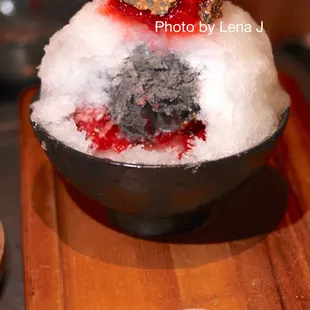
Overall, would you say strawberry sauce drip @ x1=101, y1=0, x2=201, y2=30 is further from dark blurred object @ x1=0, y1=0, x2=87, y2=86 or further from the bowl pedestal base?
dark blurred object @ x1=0, y1=0, x2=87, y2=86

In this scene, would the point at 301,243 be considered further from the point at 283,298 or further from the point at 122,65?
the point at 122,65

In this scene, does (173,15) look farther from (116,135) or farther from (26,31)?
(26,31)

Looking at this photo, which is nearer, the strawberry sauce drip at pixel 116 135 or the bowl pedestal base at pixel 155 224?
the strawberry sauce drip at pixel 116 135

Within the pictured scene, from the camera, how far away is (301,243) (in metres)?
0.78

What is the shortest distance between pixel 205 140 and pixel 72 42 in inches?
8.4

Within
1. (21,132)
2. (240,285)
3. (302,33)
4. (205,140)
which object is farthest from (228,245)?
(302,33)

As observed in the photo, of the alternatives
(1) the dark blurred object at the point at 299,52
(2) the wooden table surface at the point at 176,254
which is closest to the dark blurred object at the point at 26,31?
(2) the wooden table surface at the point at 176,254

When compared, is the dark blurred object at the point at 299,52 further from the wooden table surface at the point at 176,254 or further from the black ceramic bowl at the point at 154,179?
the black ceramic bowl at the point at 154,179

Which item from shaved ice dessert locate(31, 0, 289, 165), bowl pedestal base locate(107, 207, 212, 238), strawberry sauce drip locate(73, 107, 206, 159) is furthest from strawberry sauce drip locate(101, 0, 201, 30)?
bowl pedestal base locate(107, 207, 212, 238)

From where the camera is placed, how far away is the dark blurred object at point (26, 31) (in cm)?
124

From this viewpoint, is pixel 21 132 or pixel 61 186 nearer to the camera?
pixel 61 186

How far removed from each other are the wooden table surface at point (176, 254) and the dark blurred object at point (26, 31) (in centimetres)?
39

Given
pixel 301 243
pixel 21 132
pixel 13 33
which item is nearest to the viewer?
pixel 301 243

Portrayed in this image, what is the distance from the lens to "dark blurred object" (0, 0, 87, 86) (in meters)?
1.24
